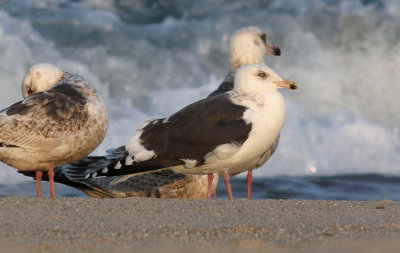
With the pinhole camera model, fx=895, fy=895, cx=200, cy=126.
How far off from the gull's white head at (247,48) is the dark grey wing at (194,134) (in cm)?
214

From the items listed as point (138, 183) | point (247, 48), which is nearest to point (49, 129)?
point (138, 183)

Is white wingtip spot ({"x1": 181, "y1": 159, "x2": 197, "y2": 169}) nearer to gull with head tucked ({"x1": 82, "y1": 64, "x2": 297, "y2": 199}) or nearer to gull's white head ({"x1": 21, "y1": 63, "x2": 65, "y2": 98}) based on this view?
gull with head tucked ({"x1": 82, "y1": 64, "x2": 297, "y2": 199})

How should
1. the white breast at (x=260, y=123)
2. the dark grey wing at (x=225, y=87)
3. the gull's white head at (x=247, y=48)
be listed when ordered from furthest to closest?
the gull's white head at (x=247, y=48) < the dark grey wing at (x=225, y=87) < the white breast at (x=260, y=123)

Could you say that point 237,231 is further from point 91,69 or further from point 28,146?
point 91,69

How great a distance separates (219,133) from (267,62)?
8806 millimetres

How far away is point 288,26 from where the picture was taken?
1648 centimetres

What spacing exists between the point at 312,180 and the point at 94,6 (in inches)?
256

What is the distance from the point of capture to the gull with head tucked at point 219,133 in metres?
6.58

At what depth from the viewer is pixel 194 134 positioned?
6762 millimetres

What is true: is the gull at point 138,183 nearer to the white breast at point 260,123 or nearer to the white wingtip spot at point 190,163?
the white wingtip spot at point 190,163

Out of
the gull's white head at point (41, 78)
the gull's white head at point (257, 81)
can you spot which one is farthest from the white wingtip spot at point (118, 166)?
the gull's white head at point (257, 81)

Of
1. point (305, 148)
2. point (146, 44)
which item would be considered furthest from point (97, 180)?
point (146, 44)

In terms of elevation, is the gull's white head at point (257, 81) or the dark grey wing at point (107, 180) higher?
Result: the gull's white head at point (257, 81)

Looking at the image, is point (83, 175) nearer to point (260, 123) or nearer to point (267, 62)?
point (260, 123)
